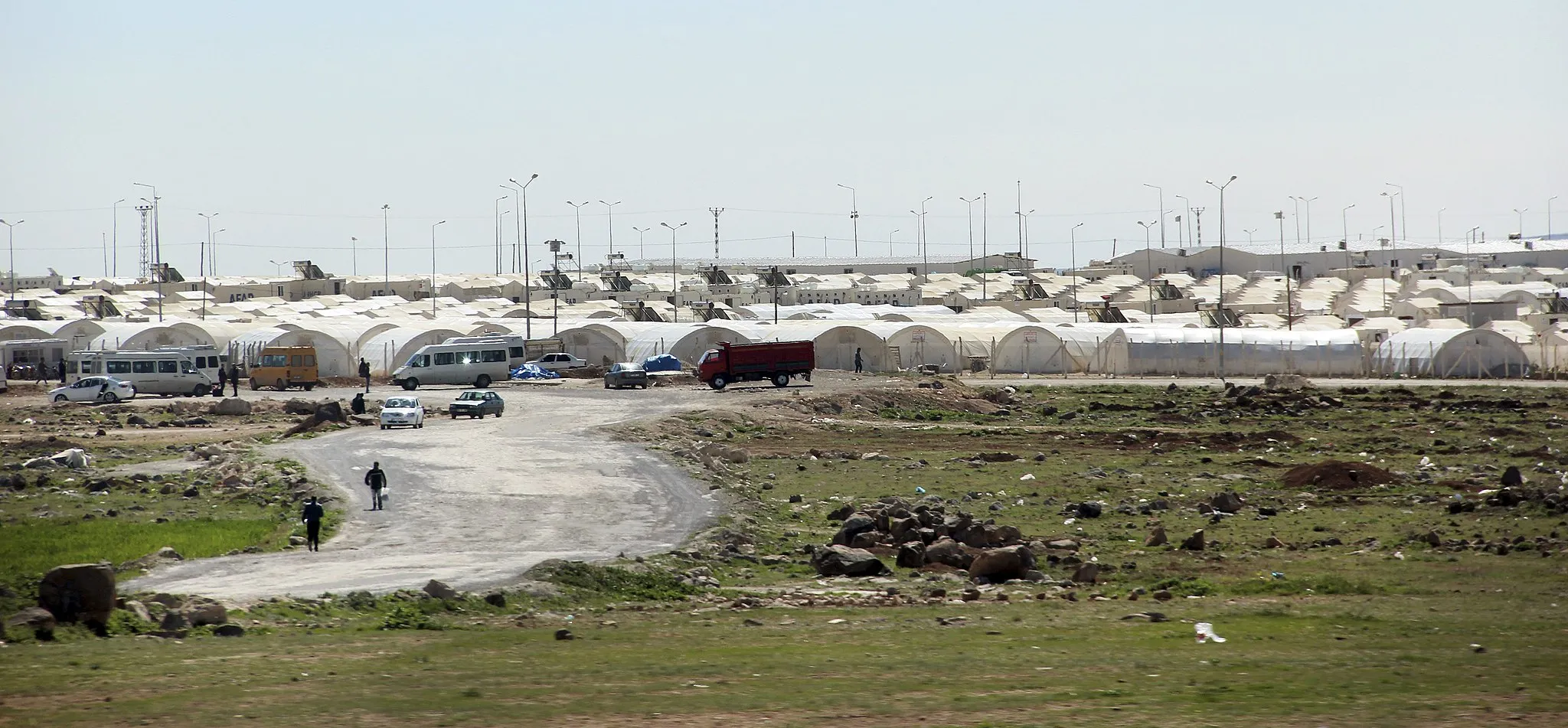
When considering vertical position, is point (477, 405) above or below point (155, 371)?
below

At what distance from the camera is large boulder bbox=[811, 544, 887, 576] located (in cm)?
2252

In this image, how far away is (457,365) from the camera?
62906mm

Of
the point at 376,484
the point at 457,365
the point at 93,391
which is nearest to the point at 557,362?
the point at 457,365

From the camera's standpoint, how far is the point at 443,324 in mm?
81188

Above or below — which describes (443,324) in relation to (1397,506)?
above

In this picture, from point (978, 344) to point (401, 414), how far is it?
36876 millimetres

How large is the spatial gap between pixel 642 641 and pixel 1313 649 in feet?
24.0

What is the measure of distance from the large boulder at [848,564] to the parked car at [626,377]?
3918 cm

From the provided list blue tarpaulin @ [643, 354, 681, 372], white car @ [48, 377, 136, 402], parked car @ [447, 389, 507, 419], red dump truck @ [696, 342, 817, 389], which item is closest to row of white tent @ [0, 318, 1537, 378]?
blue tarpaulin @ [643, 354, 681, 372]

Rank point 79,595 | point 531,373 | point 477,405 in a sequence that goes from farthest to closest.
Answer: point 531,373, point 477,405, point 79,595

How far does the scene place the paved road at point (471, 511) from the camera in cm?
2105

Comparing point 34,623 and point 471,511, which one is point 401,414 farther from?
point 34,623

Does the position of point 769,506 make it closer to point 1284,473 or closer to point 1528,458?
point 1284,473

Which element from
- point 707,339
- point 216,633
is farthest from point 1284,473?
point 707,339
